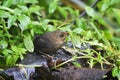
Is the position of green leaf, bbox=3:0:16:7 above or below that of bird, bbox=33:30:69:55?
above

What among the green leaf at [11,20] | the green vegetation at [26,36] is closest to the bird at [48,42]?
the green vegetation at [26,36]

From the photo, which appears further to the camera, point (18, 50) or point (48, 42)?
point (48, 42)

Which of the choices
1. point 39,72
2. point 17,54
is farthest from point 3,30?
point 39,72

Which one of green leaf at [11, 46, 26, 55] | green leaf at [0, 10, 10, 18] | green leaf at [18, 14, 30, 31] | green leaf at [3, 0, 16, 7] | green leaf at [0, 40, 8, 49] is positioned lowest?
green leaf at [11, 46, 26, 55]

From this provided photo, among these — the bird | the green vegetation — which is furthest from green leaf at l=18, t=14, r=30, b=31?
the bird

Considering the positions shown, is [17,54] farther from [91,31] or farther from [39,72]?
[91,31]

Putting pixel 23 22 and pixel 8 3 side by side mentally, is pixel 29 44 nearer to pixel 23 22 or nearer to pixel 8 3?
pixel 23 22

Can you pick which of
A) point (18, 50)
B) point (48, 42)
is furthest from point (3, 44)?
point (48, 42)

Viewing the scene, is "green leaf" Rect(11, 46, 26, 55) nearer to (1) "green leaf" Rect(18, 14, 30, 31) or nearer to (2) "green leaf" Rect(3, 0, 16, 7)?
(1) "green leaf" Rect(18, 14, 30, 31)

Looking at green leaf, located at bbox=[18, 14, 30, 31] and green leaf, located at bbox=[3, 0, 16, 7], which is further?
green leaf, located at bbox=[3, 0, 16, 7]
